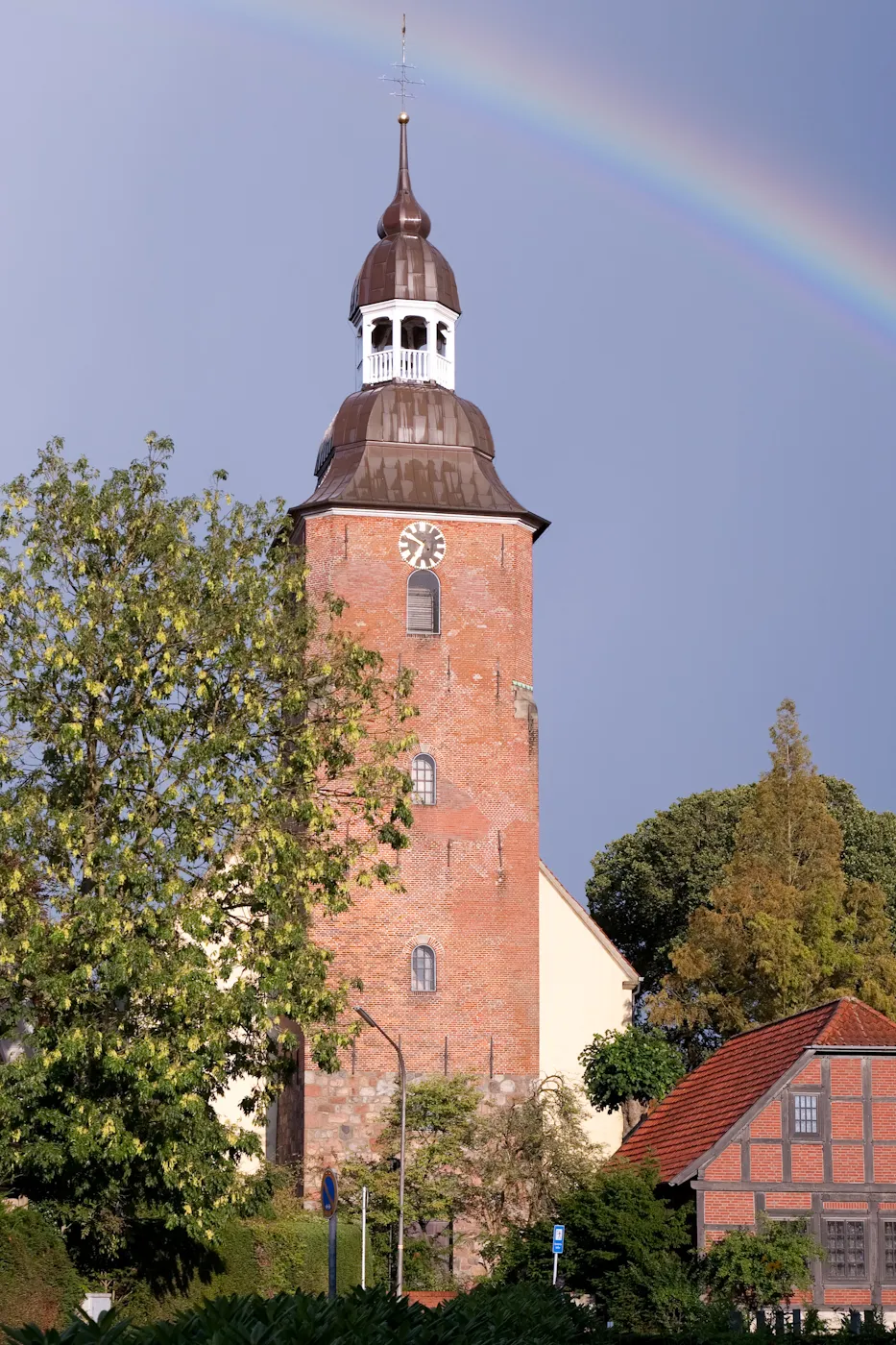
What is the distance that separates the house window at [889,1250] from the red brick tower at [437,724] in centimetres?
1066

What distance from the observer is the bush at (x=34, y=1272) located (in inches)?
972

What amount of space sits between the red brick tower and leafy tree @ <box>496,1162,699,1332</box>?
9135 millimetres

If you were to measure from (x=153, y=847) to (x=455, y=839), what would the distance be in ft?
61.5

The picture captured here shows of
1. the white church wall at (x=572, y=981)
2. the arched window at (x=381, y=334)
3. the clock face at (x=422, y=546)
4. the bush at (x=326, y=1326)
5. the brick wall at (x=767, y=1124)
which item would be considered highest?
the arched window at (x=381, y=334)

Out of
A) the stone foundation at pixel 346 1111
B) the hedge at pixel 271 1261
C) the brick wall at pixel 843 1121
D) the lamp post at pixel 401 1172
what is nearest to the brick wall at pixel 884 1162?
the brick wall at pixel 843 1121

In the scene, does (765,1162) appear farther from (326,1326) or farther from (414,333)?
(326,1326)

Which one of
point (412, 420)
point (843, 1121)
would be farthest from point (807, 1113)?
point (412, 420)

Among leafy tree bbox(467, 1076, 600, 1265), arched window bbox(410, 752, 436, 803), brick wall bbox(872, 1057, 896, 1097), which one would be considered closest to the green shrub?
leafy tree bbox(467, 1076, 600, 1265)

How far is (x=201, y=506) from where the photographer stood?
2898 centimetres

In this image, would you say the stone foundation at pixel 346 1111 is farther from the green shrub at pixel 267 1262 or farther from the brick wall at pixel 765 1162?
the brick wall at pixel 765 1162

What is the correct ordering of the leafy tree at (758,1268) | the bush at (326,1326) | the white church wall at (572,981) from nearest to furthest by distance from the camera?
the bush at (326,1326)
the leafy tree at (758,1268)
the white church wall at (572,981)

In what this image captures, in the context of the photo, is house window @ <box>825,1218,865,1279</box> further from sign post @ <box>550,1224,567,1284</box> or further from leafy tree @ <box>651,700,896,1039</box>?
leafy tree @ <box>651,700,896,1039</box>

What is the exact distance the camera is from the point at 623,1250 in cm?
3288

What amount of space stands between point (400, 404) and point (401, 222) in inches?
238
